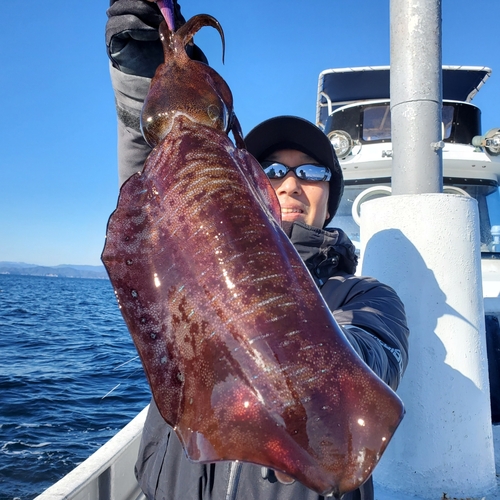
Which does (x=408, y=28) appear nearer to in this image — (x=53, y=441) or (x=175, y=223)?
(x=175, y=223)

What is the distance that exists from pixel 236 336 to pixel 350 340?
1.31 feet

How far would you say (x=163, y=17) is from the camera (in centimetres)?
156

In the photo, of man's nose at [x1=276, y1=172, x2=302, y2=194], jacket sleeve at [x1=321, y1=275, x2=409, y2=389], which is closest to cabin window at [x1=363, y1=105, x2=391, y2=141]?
man's nose at [x1=276, y1=172, x2=302, y2=194]

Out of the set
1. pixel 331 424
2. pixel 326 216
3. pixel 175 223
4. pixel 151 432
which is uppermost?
pixel 326 216

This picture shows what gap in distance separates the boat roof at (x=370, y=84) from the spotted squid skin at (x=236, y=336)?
8901mm

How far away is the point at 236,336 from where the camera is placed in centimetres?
100

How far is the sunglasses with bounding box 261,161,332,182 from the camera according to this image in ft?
8.16

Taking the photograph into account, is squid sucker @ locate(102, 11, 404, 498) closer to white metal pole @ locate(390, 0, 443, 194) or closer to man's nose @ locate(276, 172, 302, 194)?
man's nose @ locate(276, 172, 302, 194)

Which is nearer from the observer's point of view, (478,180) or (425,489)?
(425,489)

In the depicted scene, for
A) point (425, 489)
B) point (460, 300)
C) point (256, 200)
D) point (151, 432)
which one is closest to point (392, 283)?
point (460, 300)

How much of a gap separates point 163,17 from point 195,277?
1.05 meters

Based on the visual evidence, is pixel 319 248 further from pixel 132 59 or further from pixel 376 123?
pixel 376 123

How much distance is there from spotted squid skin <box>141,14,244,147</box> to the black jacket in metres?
0.80

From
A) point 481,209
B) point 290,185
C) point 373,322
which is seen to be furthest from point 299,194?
point 481,209
